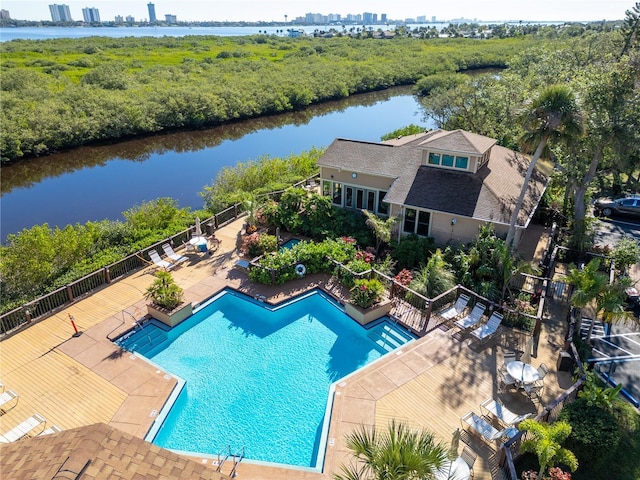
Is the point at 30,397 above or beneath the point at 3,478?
beneath

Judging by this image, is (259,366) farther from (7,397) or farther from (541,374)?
(541,374)

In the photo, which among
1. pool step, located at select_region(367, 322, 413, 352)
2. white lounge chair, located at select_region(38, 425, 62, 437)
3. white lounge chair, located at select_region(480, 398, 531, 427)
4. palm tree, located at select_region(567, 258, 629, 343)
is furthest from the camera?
pool step, located at select_region(367, 322, 413, 352)

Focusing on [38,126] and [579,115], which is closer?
[579,115]

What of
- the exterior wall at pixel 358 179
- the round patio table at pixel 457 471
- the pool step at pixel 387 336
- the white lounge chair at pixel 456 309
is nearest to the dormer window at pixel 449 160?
the exterior wall at pixel 358 179

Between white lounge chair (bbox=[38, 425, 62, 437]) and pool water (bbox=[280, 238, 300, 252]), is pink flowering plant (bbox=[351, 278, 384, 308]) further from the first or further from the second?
white lounge chair (bbox=[38, 425, 62, 437])

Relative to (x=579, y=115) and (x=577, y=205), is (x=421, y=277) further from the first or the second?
(x=577, y=205)

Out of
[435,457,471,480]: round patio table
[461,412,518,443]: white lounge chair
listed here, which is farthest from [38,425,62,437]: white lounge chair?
[461,412,518,443]: white lounge chair

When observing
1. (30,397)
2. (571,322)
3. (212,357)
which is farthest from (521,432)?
(30,397)

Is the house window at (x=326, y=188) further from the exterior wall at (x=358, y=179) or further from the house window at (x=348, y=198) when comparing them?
the house window at (x=348, y=198)
